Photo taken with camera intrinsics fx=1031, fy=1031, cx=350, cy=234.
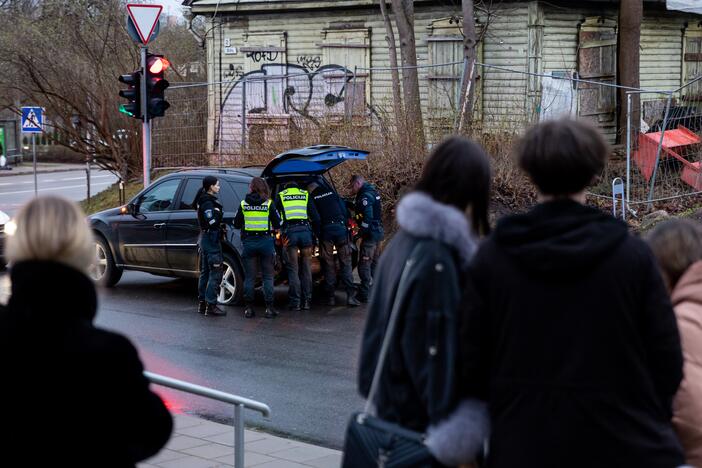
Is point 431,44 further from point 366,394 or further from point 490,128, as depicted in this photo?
point 366,394

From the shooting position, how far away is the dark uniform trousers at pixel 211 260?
12.3 metres

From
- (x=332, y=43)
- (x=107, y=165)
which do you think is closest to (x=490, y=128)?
(x=332, y=43)

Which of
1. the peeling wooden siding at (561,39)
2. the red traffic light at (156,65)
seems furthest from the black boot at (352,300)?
the peeling wooden siding at (561,39)

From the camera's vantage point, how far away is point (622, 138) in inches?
823

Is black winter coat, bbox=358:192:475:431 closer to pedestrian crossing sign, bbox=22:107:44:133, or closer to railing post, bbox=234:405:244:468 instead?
railing post, bbox=234:405:244:468

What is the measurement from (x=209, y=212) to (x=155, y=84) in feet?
14.6

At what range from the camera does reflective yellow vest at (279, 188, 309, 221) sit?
40.6ft

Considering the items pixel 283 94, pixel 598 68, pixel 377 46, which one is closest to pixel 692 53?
pixel 598 68

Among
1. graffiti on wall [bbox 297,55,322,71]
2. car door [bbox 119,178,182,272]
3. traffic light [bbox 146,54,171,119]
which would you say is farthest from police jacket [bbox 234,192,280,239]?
graffiti on wall [bbox 297,55,322,71]

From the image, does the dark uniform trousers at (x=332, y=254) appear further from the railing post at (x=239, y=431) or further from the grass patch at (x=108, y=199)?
the grass patch at (x=108, y=199)

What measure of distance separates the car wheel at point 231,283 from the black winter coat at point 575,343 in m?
9.93

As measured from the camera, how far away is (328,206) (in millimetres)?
12828

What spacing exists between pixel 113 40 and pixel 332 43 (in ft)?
18.4

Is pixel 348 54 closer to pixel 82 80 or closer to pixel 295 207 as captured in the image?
pixel 82 80
